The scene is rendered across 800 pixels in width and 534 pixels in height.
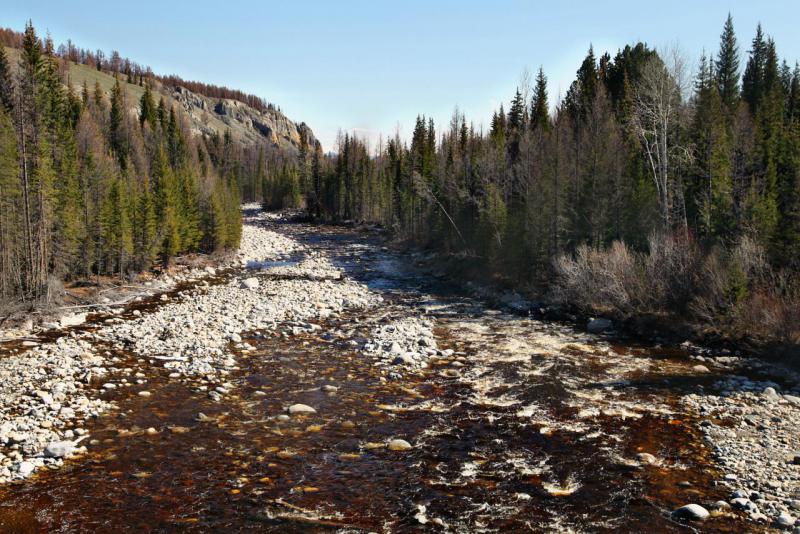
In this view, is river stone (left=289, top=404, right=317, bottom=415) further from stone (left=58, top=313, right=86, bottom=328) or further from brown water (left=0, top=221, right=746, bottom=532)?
stone (left=58, top=313, right=86, bottom=328)

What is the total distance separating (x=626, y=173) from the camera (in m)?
30.5

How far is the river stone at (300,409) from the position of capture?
501 inches

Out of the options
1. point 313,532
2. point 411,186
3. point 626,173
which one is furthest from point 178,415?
point 411,186

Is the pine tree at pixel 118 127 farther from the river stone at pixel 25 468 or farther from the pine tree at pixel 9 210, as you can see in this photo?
the river stone at pixel 25 468

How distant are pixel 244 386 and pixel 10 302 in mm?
14340

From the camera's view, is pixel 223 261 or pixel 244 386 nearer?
pixel 244 386

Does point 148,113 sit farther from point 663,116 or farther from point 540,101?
point 663,116

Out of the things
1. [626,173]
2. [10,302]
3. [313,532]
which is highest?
[626,173]

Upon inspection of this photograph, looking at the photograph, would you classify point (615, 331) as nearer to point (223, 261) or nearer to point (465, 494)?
point (465, 494)

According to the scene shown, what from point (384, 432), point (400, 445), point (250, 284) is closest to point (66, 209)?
point (250, 284)

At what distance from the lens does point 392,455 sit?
10.5 metres

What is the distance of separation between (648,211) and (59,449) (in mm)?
28997

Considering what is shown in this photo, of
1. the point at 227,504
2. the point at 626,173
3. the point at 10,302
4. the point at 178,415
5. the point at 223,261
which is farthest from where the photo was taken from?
the point at 223,261

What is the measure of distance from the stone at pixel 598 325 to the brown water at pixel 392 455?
4512 mm
